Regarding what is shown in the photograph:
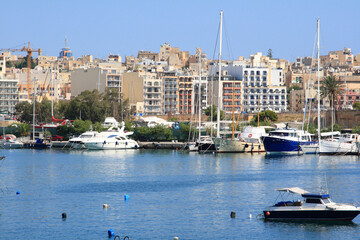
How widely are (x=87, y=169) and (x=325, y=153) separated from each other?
31.8 meters

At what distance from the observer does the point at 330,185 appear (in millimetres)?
58312

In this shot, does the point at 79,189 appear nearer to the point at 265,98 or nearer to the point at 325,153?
the point at 325,153

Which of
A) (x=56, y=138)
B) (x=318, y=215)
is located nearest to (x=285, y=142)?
(x=56, y=138)

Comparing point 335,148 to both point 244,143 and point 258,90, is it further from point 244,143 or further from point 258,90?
point 258,90

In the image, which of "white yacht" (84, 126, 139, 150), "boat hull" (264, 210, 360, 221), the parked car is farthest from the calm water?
the parked car

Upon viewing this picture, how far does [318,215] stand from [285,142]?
2079 inches

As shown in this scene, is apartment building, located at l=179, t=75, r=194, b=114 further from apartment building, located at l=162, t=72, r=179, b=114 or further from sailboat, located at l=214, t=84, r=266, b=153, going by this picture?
sailboat, located at l=214, t=84, r=266, b=153

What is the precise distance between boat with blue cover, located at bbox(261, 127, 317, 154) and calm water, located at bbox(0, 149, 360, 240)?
5840mm

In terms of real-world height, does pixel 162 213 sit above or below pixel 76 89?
below

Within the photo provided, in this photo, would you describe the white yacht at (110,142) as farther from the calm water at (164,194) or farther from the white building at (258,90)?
the white building at (258,90)

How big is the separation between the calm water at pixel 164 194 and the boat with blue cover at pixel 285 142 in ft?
19.2

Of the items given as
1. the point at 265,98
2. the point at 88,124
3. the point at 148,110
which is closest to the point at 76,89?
the point at 148,110

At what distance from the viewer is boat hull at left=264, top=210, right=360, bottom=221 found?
41156 millimetres

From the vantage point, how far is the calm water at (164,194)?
1601 inches
